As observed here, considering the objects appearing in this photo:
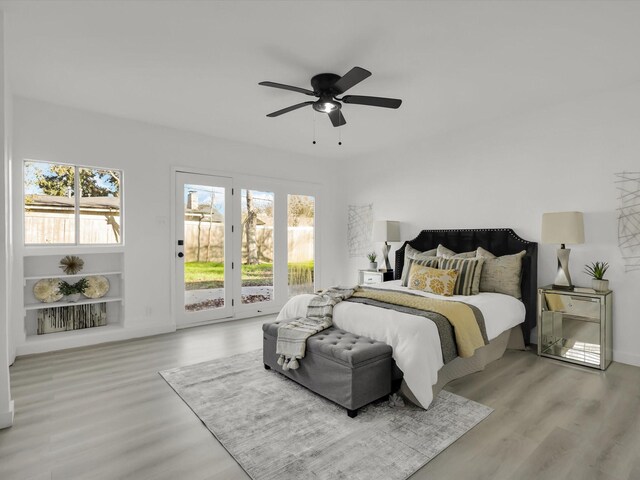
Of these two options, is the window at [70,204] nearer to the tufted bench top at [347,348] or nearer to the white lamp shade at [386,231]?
the tufted bench top at [347,348]

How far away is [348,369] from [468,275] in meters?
1.99

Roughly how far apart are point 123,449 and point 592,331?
154 inches

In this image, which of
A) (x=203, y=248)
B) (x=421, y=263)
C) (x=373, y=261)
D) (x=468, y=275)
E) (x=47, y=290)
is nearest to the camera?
(x=468, y=275)

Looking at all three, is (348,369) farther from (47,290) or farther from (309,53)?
(47,290)

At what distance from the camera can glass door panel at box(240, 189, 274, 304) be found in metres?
5.32

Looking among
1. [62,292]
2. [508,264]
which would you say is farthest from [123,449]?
[508,264]

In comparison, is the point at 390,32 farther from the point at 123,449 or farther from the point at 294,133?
the point at 123,449

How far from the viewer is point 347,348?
2500mm

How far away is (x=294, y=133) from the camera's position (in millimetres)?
4801

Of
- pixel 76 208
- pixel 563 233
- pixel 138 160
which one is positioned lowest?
pixel 563 233

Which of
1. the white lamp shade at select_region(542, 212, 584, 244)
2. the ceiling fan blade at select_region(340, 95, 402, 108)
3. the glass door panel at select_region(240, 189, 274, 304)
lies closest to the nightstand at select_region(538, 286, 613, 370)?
the white lamp shade at select_region(542, 212, 584, 244)

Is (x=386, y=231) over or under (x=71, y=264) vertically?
over

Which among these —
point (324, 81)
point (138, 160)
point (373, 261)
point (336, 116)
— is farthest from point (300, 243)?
point (324, 81)

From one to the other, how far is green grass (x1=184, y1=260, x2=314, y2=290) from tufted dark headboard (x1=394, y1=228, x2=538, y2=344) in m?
1.66
